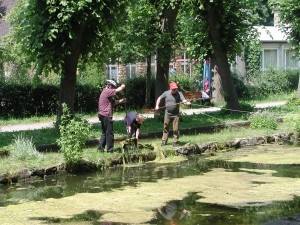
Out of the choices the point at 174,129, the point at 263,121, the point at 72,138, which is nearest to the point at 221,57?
the point at 263,121

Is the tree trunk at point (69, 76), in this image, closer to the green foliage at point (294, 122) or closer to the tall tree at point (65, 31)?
the tall tree at point (65, 31)

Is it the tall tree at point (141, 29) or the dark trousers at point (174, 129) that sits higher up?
the tall tree at point (141, 29)

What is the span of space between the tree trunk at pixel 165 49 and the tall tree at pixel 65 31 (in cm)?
411

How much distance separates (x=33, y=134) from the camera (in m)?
18.4

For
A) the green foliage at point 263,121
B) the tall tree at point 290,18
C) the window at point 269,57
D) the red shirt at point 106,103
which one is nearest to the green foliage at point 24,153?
the red shirt at point 106,103

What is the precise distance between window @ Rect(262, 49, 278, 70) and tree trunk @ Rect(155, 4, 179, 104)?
23526 mm

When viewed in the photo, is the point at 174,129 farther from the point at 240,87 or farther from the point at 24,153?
the point at 240,87

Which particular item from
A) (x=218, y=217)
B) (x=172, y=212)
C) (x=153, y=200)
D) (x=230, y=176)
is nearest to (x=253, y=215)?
(x=218, y=217)

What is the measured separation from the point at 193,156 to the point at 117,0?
526cm

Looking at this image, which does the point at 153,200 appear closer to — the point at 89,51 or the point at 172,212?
the point at 172,212

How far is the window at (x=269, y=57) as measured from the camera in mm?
44938

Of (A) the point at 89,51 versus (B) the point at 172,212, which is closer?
(B) the point at 172,212

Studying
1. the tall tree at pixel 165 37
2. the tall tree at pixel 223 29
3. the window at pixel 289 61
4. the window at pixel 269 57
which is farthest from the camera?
the window at pixel 289 61

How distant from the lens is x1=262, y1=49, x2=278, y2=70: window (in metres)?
44.9
